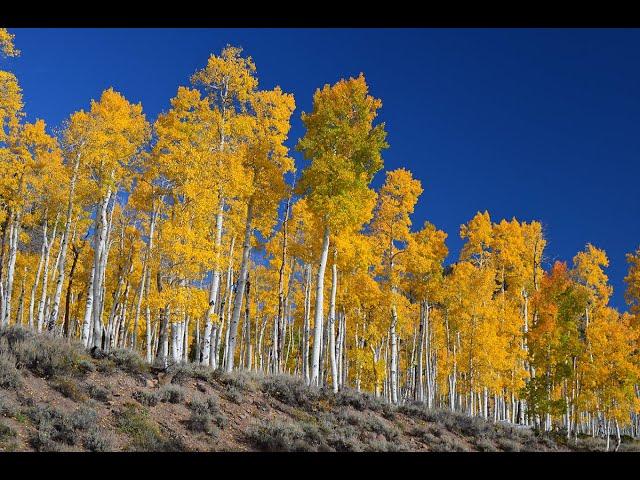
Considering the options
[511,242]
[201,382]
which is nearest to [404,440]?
[201,382]

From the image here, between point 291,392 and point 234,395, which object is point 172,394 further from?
point 291,392

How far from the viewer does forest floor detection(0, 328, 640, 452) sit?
37.0 feet

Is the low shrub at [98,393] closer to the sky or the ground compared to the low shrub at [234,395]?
closer to the sky

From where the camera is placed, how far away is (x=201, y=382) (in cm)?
1677

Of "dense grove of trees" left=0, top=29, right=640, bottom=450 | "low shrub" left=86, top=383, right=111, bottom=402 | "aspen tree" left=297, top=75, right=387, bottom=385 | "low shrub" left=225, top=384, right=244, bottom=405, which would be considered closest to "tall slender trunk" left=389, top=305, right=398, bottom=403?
"dense grove of trees" left=0, top=29, right=640, bottom=450

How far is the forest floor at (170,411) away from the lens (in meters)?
11.3

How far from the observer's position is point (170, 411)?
46.1ft

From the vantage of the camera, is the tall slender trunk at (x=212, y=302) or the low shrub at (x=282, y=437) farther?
the tall slender trunk at (x=212, y=302)

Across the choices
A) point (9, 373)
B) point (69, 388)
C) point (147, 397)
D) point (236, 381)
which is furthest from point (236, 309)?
point (9, 373)

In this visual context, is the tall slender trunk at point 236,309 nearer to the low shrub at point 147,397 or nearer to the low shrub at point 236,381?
the low shrub at point 236,381

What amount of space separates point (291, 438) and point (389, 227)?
14871 millimetres

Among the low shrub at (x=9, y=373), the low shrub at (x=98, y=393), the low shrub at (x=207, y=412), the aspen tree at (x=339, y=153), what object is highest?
the aspen tree at (x=339, y=153)

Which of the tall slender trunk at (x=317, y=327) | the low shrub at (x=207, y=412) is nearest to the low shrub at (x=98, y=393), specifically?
the low shrub at (x=207, y=412)
